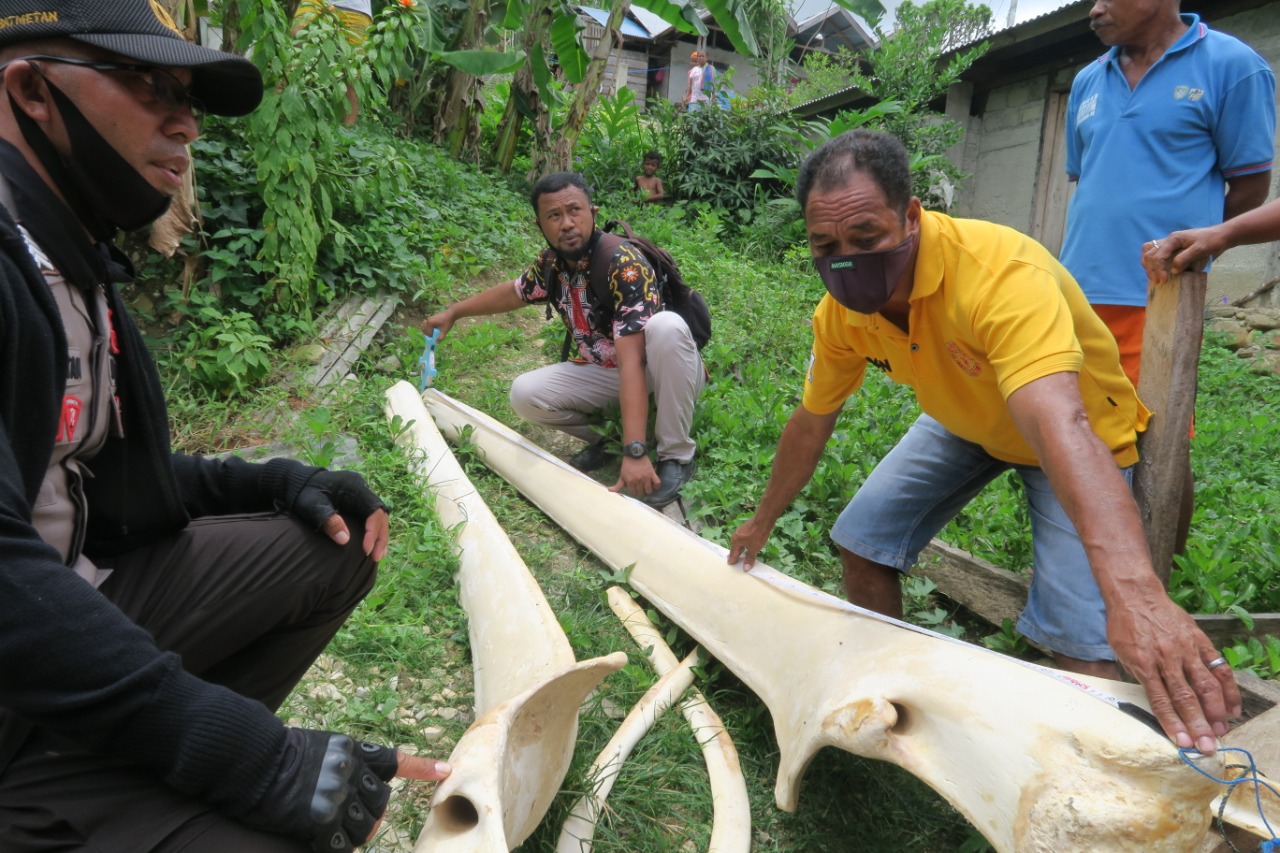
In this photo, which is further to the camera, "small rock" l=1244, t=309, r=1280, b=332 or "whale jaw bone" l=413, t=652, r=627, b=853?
"small rock" l=1244, t=309, r=1280, b=332

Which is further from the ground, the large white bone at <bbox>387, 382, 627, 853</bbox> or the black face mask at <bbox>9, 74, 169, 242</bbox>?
the black face mask at <bbox>9, 74, 169, 242</bbox>

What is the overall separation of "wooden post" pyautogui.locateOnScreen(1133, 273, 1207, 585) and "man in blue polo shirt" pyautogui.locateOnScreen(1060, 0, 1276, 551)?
0.41 metres

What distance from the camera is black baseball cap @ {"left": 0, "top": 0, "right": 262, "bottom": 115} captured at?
1227 millimetres

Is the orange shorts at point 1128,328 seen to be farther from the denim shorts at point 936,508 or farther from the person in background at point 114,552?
the person in background at point 114,552

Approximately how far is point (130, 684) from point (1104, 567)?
4.89ft

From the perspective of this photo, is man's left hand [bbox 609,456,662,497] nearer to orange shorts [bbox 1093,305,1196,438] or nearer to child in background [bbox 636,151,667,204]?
orange shorts [bbox 1093,305,1196,438]

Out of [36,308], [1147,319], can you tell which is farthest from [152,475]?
[1147,319]

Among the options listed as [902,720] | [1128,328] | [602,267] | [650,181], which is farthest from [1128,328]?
[650,181]

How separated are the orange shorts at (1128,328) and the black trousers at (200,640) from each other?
2.37 m

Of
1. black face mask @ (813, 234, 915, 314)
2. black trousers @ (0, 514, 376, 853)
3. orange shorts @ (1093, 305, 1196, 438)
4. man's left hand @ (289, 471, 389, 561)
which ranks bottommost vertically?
black trousers @ (0, 514, 376, 853)

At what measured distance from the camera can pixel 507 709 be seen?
160 centimetres

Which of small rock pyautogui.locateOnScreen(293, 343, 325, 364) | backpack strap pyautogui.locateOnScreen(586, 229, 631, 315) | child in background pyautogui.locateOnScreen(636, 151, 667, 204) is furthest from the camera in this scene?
child in background pyautogui.locateOnScreen(636, 151, 667, 204)

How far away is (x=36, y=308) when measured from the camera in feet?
3.74

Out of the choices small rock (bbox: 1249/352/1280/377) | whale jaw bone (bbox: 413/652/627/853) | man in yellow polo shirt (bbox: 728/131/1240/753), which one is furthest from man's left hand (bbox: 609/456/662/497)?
small rock (bbox: 1249/352/1280/377)
